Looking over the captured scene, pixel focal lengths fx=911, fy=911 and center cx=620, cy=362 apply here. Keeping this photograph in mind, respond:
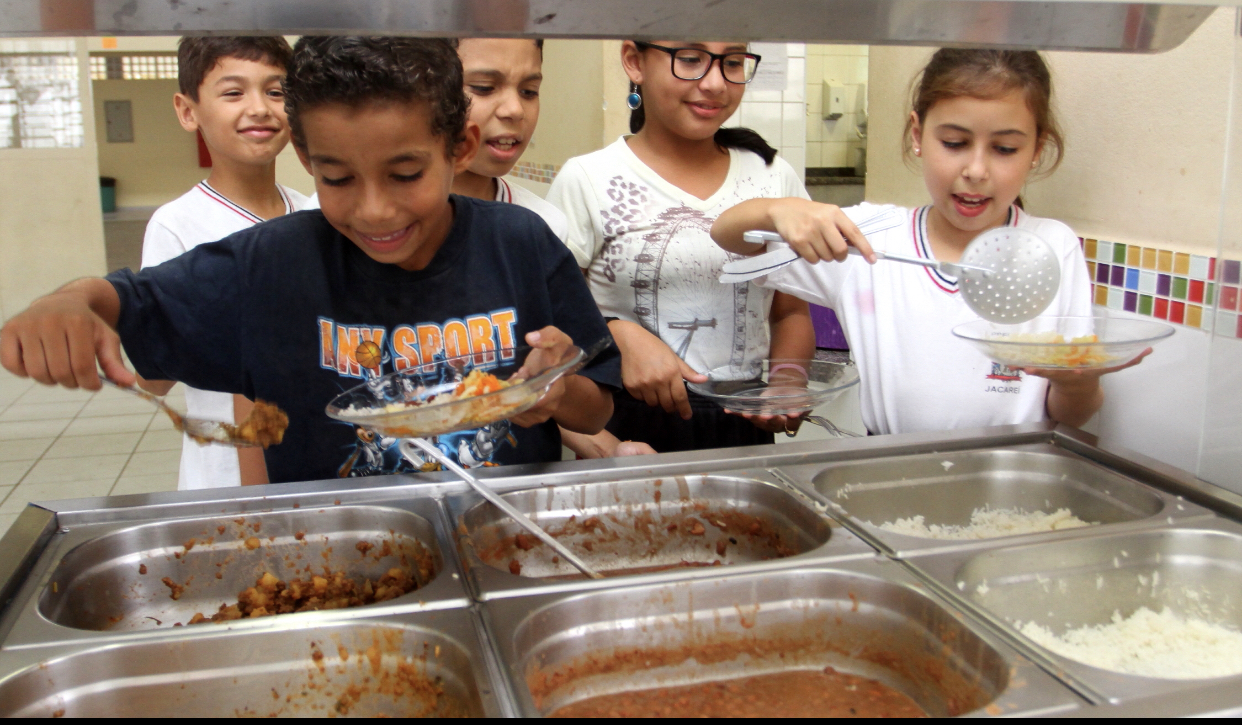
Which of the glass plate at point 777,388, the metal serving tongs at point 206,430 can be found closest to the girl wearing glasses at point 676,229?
the glass plate at point 777,388

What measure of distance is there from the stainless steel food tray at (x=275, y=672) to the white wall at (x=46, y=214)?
5.54 m

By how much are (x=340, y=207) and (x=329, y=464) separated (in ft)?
1.31

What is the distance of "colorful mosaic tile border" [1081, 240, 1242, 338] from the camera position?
1382mm

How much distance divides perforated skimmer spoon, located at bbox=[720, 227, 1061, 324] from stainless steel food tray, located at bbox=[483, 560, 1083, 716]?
475mm

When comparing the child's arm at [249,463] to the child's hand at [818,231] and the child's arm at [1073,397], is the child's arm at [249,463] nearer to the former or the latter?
the child's hand at [818,231]

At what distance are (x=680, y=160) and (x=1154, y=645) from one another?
119 cm

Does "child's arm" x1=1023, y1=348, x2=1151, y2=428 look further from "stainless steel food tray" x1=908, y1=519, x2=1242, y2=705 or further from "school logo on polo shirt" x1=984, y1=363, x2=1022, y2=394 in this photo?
"stainless steel food tray" x1=908, y1=519, x2=1242, y2=705

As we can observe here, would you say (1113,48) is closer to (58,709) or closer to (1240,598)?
(1240,598)

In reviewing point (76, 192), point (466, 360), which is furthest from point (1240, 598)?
point (76, 192)

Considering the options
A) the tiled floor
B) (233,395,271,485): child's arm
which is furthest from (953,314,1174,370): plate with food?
the tiled floor

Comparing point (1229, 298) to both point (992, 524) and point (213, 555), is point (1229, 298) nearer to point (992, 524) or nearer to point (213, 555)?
point (992, 524)

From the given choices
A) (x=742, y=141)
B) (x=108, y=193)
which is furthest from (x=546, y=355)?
(x=108, y=193)

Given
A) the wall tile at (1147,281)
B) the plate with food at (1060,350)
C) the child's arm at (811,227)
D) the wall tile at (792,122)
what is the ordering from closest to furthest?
the plate with food at (1060,350)
the child's arm at (811,227)
the wall tile at (1147,281)
the wall tile at (792,122)

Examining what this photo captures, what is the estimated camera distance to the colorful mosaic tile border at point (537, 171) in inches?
175
